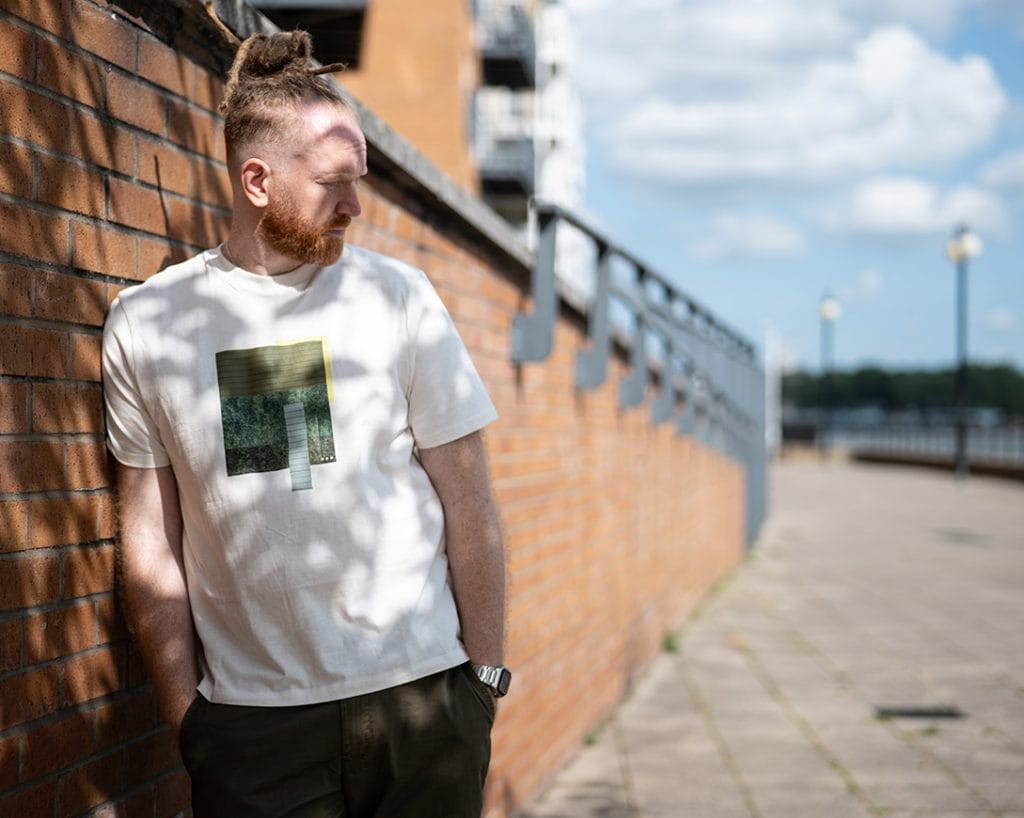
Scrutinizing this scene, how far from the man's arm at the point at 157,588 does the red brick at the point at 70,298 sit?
0.84 feet

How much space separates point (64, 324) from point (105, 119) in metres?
0.37

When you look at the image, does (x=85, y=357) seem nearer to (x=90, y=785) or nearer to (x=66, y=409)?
(x=66, y=409)

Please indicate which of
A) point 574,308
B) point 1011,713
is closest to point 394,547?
point 574,308

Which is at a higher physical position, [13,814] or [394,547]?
[394,547]

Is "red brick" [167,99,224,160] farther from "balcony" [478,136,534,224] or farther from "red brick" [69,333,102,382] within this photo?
"balcony" [478,136,534,224]

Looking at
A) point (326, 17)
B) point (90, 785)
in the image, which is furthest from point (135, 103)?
point (326, 17)

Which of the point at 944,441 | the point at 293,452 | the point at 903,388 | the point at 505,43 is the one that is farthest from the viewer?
the point at 903,388

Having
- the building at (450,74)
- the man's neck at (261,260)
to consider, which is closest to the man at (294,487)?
the man's neck at (261,260)

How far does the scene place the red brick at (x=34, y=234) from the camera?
1917 mm

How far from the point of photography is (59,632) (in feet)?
6.74

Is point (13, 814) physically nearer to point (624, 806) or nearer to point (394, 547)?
point (394, 547)

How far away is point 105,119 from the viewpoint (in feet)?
7.12

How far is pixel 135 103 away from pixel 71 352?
48 centimetres

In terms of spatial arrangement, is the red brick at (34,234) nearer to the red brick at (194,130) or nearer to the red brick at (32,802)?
the red brick at (194,130)
